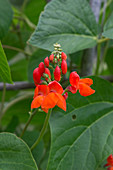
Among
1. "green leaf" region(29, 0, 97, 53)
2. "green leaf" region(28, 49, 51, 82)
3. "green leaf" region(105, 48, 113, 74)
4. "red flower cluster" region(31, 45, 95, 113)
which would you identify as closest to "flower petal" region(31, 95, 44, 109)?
"red flower cluster" region(31, 45, 95, 113)

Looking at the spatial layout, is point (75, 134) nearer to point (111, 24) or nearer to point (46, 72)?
point (46, 72)

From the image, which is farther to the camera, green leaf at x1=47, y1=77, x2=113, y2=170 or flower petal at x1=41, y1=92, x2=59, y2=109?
green leaf at x1=47, y1=77, x2=113, y2=170

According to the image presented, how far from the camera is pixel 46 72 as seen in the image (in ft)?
1.86

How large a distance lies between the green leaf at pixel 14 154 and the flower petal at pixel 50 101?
12 cm

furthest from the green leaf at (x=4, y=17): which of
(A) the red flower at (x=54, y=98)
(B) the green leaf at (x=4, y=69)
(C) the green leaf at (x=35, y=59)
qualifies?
(A) the red flower at (x=54, y=98)

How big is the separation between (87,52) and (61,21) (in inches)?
8.4

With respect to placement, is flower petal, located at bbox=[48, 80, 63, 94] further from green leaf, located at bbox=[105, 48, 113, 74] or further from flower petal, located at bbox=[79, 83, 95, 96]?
green leaf, located at bbox=[105, 48, 113, 74]

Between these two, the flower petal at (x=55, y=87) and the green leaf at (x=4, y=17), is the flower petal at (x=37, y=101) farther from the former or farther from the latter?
the green leaf at (x=4, y=17)

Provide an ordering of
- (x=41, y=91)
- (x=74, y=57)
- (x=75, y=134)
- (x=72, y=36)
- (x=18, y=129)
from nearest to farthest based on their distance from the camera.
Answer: (x=41, y=91) → (x=75, y=134) → (x=72, y=36) → (x=74, y=57) → (x=18, y=129)

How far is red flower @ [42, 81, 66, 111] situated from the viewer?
1.62ft

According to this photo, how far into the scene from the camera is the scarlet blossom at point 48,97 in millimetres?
497

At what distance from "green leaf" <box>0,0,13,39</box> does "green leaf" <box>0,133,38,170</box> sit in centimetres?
48

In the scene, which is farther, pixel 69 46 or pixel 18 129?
pixel 18 129

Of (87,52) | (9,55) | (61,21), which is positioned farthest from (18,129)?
(61,21)
